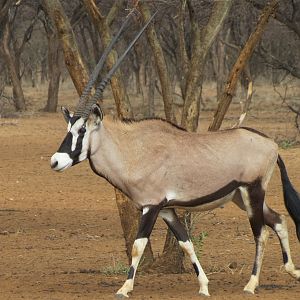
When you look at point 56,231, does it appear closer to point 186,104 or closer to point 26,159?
point 186,104

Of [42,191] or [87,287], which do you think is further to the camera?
[42,191]

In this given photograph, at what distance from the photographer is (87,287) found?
23.1 feet

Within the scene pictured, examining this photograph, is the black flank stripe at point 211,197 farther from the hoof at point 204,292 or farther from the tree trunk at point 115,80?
the tree trunk at point 115,80

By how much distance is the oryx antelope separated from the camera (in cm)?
644

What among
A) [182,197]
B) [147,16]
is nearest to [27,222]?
[147,16]

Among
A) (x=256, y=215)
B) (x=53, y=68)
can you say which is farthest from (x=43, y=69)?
(x=256, y=215)

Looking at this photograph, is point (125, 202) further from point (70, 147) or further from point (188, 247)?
point (70, 147)

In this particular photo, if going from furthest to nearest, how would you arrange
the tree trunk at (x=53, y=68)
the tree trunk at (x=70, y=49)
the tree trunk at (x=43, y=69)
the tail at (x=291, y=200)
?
the tree trunk at (x=43, y=69) → the tree trunk at (x=53, y=68) → the tree trunk at (x=70, y=49) → the tail at (x=291, y=200)

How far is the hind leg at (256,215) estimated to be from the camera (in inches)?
263

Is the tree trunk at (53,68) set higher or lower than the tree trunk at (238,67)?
lower

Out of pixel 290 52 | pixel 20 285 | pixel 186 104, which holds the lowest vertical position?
pixel 290 52

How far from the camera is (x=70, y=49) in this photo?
7652 millimetres

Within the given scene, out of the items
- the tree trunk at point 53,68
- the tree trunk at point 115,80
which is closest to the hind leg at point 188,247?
the tree trunk at point 115,80

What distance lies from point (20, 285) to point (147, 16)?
2.65 meters
